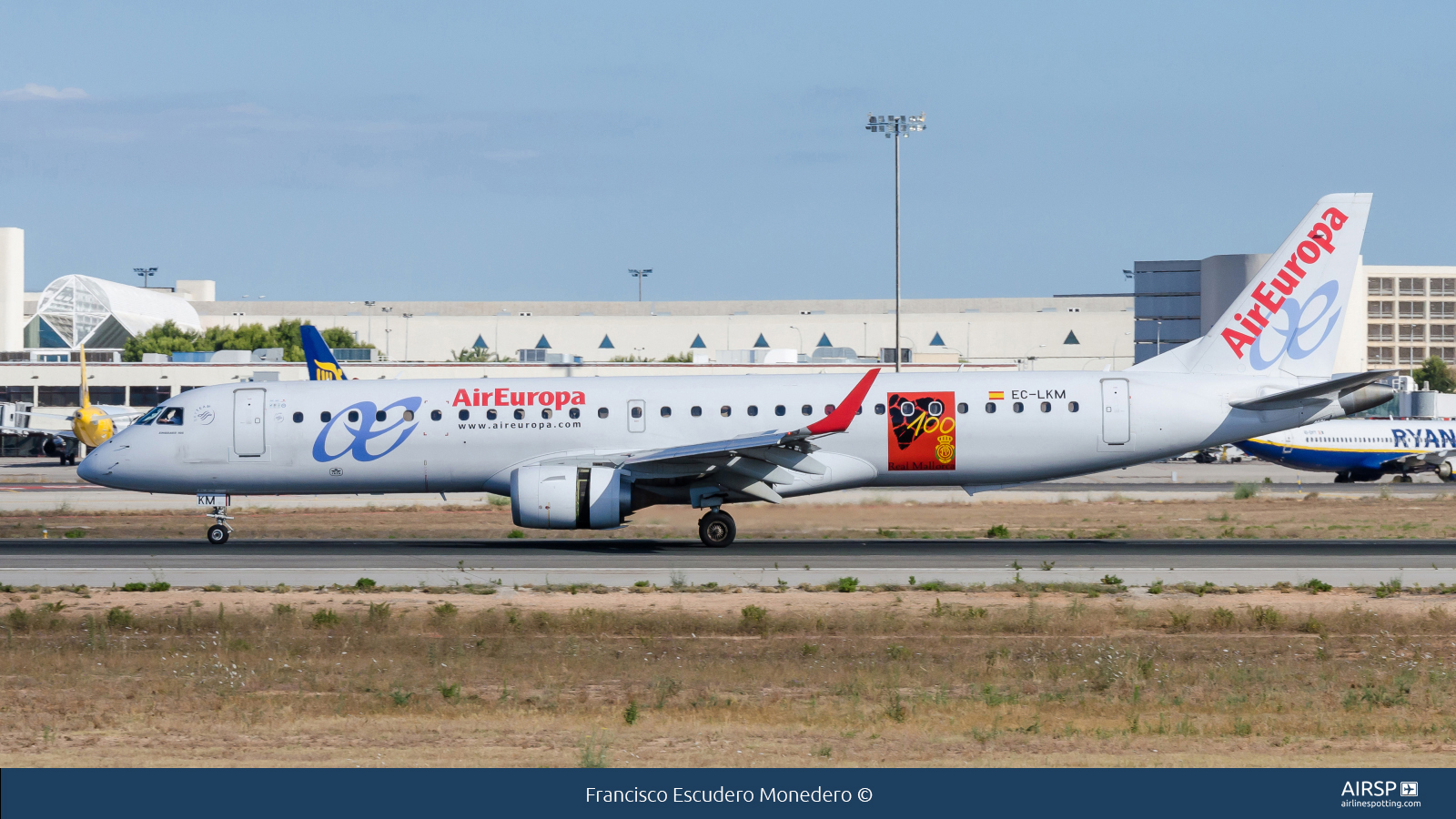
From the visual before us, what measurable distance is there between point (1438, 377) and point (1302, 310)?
11746cm

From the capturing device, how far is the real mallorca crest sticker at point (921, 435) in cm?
2973

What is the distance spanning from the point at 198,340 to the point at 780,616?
123m

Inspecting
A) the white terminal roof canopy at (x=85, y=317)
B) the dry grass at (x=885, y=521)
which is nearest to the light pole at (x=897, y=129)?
the dry grass at (x=885, y=521)

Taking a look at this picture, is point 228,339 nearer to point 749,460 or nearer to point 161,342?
point 161,342

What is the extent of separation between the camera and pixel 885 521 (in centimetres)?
3191

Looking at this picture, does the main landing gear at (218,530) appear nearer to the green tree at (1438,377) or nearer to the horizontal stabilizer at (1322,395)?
the horizontal stabilizer at (1322,395)

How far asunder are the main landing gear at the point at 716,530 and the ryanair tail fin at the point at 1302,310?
34.2 feet

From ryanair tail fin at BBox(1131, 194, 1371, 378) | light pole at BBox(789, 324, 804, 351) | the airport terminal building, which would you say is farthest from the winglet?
light pole at BBox(789, 324, 804, 351)

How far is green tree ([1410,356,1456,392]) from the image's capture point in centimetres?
13325

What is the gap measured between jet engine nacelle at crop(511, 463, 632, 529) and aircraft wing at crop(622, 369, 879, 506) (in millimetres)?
739

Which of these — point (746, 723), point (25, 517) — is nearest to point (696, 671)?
point (746, 723)

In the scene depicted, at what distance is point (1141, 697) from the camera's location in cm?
1411

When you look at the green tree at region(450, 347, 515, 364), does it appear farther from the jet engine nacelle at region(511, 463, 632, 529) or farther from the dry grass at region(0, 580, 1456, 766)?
the dry grass at region(0, 580, 1456, 766)
